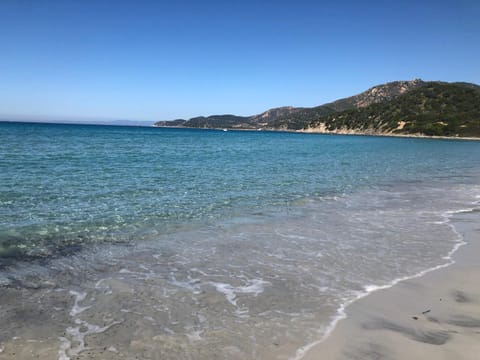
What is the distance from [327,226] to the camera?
12578 mm

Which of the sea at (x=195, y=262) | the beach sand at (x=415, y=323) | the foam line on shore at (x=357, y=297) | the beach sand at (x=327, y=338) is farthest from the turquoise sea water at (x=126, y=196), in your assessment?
the beach sand at (x=415, y=323)

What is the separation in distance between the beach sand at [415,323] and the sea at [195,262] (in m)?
0.30

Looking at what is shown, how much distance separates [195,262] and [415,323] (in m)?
4.82

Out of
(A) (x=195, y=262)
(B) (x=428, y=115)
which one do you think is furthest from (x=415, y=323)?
(B) (x=428, y=115)

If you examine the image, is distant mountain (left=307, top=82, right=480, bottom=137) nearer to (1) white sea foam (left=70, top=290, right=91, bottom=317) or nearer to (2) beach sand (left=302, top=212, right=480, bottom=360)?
(2) beach sand (left=302, top=212, right=480, bottom=360)

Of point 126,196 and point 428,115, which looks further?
point 428,115

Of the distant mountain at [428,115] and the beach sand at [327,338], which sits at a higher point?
the distant mountain at [428,115]

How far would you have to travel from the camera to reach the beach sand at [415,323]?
499cm

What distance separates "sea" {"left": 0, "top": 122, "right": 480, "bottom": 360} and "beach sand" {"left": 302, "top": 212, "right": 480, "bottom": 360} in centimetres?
30

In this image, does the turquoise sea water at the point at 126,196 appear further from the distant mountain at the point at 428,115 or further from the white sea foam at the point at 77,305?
the distant mountain at the point at 428,115

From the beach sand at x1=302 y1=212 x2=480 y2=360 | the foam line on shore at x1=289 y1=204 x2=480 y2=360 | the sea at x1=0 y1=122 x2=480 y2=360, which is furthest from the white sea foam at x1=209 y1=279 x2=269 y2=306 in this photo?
the beach sand at x1=302 y1=212 x2=480 y2=360

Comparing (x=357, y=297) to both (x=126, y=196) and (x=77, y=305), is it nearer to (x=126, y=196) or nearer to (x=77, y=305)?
(x=77, y=305)

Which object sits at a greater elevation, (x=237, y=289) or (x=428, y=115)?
(x=428, y=115)

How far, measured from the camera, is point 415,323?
19.1 ft
